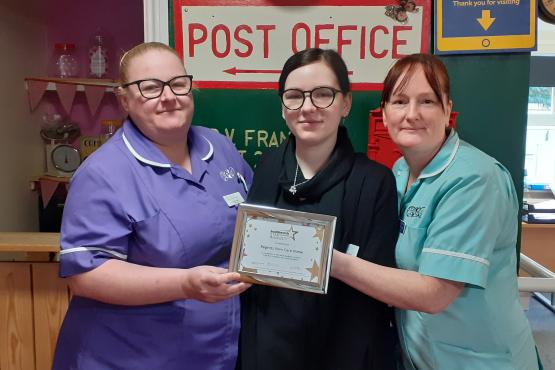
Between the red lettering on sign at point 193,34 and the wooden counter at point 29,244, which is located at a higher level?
the red lettering on sign at point 193,34

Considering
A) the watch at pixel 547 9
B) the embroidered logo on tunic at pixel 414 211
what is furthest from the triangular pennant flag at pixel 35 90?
the watch at pixel 547 9

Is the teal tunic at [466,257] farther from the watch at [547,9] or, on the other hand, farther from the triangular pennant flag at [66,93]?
the triangular pennant flag at [66,93]

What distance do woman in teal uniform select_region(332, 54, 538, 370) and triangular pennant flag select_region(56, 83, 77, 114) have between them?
2457 millimetres

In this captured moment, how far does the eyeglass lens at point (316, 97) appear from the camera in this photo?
1.17 meters

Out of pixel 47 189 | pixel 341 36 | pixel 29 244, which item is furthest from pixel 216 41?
pixel 47 189

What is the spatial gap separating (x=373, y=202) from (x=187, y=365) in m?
0.65

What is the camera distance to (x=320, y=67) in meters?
1.18

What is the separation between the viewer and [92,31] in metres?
3.32

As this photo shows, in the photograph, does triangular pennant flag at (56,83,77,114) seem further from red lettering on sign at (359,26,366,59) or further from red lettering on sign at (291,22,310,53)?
red lettering on sign at (359,26,366,59)

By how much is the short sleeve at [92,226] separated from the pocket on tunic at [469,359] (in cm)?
84

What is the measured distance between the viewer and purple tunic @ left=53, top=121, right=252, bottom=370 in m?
1.16

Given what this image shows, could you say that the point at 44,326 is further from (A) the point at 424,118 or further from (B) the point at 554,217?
(B) the point at 554,217

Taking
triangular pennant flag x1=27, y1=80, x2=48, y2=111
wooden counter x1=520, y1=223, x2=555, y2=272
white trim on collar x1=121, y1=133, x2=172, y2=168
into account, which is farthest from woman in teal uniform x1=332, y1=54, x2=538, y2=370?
wooden counter x1=520, y1=223, x2=555, y2=272

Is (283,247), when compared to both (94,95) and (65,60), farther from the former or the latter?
(65,60)
